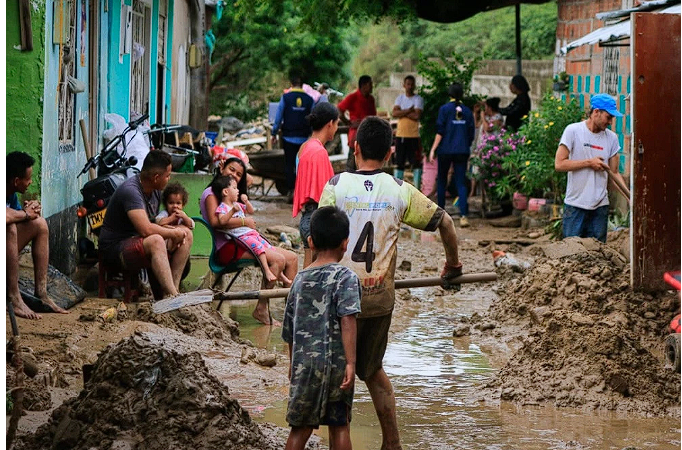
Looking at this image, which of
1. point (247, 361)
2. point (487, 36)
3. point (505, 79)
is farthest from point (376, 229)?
point (487, 36)

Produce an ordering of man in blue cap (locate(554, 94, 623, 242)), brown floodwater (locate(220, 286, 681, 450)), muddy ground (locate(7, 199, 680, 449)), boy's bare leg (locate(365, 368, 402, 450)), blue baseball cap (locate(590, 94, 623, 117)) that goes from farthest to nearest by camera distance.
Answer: man in blue cap (locate(554, 94, 623, 242)) → blue baseball cap (locate(590, 94, 623, 117)) → brown floodwater (locate(220, 286, 681, 450)) → boy's bare leg (locate(365, 368, 402, 450)) → muddy ground (locate(7, 199, 680, 449))

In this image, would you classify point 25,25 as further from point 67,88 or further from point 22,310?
point 22,310

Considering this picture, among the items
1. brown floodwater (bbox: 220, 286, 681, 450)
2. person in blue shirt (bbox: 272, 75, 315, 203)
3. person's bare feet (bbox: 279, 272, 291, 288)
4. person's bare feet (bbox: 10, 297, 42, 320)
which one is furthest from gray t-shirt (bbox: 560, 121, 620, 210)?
person in blue shirt (bbox: 272, 75, 315, 203)

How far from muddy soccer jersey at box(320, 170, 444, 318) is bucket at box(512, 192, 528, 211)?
10221 mm

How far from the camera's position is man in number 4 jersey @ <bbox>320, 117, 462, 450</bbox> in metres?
5.38

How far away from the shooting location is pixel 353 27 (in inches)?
1212

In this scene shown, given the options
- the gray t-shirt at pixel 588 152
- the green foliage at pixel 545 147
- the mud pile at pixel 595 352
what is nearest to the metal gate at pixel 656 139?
the mud pile at pixel 595 352

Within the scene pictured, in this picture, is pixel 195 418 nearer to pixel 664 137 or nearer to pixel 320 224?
pixel 320 224

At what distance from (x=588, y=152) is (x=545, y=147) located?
14.5 ft

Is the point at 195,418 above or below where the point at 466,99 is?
below

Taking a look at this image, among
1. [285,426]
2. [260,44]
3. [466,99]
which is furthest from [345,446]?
[260,44]

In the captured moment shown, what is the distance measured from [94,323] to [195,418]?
100 inches

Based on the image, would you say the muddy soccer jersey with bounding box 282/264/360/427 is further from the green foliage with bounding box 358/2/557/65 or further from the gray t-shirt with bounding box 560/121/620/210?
the green foliage with bounding box 358/2/557/65

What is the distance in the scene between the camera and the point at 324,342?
483 cm
